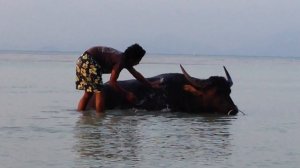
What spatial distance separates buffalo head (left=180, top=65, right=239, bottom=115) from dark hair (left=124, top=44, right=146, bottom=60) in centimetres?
105

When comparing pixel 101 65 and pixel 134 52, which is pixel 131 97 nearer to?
pixel 101 65

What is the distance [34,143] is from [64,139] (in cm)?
45

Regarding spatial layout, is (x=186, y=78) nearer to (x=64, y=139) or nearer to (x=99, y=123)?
(x=99, y=123)

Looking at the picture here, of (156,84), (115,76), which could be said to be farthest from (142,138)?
(156,84)

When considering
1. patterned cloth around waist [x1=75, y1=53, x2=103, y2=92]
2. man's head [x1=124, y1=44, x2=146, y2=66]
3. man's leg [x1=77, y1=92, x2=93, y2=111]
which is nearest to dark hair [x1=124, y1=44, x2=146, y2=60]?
man's head [x1=124, y1=44, x2=146, y2=66]

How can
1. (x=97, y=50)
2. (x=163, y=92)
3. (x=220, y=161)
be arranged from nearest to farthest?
(x=220, y=161)
(x=97, y=50)
(x=163, y=92)

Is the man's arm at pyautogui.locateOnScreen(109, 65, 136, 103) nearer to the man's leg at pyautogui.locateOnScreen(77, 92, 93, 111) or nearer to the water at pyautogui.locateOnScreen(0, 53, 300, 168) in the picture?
the water at pyautogui.locateOnScreen(0, 53, 300, 168)

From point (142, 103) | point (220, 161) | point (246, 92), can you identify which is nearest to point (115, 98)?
point (142, 103)

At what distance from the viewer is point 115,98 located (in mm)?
11375

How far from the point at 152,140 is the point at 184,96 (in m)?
3.26

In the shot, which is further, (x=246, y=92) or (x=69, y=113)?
(x=246, y=92)

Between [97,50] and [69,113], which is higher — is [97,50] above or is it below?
above

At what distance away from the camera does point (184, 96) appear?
11.3m

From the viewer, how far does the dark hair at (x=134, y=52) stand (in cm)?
1025
